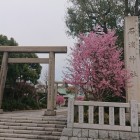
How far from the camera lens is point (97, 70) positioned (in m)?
11.4

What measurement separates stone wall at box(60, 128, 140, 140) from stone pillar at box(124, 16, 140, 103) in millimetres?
2333

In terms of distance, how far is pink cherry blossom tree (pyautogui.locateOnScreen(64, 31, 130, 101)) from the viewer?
36.8 feet

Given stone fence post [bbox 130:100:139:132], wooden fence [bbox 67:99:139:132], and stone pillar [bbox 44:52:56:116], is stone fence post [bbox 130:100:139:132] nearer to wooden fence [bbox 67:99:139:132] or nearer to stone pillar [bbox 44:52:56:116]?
wooden fence [bbox 67:99:139:132]

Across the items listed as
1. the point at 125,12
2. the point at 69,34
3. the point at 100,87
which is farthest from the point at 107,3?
the point at 100,87

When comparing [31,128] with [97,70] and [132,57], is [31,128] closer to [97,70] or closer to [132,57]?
[97,70]

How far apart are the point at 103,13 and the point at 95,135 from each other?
1282 centimetres

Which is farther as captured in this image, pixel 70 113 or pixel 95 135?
pixel 70 113

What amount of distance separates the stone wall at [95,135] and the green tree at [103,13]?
10976 millimetres

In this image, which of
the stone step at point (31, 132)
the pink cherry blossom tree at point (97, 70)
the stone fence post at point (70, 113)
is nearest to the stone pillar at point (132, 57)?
the pink cherry blossom tree at point (97, 70)

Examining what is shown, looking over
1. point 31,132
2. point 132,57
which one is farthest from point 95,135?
point 132,57

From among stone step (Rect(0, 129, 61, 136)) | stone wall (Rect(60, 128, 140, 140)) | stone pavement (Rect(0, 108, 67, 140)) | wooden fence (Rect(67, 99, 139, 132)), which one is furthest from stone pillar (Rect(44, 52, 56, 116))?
stone wall (Rect(60, 128, 140, 140))

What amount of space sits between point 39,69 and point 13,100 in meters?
7.06

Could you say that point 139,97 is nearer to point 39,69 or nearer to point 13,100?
point 13,100

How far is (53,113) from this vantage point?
1372 centimetres
